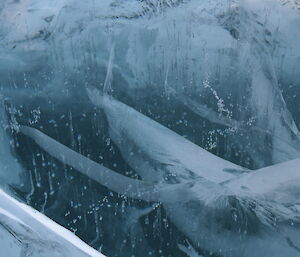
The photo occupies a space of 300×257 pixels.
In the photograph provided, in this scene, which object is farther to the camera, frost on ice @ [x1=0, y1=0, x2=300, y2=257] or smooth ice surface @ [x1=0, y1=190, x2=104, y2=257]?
frost on ice @ [x1=0, y1=0, x2=300, y2=257]

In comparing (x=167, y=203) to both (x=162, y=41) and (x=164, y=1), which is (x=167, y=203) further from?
(x=164, y=1)

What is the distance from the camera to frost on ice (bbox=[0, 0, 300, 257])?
48.7 inches

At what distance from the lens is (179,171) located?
1.29m

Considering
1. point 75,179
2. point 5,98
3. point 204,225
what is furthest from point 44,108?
point 204,225

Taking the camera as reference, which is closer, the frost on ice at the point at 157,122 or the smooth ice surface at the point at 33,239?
the smooth ice surface at the point at 33,239

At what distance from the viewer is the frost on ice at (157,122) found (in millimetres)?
1237

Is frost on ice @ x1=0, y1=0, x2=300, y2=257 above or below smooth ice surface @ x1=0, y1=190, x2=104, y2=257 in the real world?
below

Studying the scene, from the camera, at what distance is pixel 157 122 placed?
1284mm

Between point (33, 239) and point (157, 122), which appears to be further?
point (157, 122)

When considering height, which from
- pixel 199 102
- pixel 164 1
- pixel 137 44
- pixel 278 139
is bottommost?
pixel 278 139

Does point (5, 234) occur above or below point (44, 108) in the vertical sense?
above

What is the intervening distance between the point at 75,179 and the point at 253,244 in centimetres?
58

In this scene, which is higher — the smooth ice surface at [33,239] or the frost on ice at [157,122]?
the smooth ice surface at [33,239]

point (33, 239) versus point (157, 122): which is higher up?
point (33, 239)
